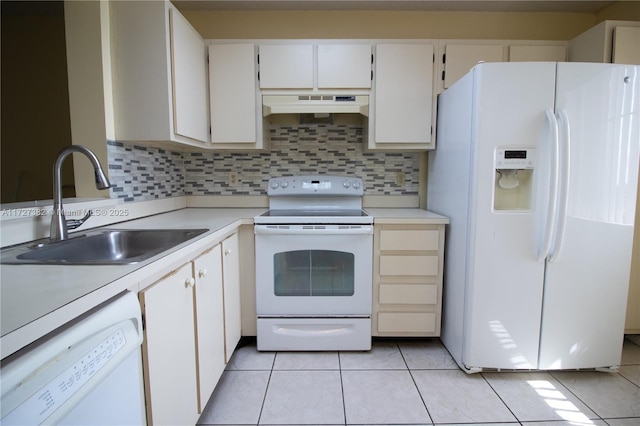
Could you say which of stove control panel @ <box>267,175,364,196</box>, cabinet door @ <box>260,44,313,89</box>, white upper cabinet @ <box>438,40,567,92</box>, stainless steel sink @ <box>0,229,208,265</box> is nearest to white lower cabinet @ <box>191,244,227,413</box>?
stainless steel sink @ <box>0,229,208,265</box>

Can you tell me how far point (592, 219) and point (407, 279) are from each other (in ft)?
3.29

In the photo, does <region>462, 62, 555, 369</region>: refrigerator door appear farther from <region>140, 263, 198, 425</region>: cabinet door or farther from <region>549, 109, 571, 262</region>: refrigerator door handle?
<region>140, 263, 198, 425</region>: cabinet door

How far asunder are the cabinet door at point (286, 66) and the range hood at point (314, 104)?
8 cm

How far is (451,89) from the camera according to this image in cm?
187

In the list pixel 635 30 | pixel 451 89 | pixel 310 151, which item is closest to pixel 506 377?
pixel 451 89

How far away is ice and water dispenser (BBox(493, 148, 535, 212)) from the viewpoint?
1.54 m

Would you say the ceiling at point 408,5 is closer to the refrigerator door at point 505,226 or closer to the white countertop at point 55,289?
the refrigerator door at point 505,226

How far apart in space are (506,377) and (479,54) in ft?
6.64

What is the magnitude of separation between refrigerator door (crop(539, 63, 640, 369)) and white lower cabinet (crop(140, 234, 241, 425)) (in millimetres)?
1699

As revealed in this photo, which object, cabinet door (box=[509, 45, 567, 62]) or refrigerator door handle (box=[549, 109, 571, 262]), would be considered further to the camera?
cabinet door (box=[509, 45, 567, 62])

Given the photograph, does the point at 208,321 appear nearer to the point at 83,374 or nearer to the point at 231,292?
the point at 231,292

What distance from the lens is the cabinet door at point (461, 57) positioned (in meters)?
2.04

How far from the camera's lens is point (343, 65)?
203cm

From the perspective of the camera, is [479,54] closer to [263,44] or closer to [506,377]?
[263,44]
